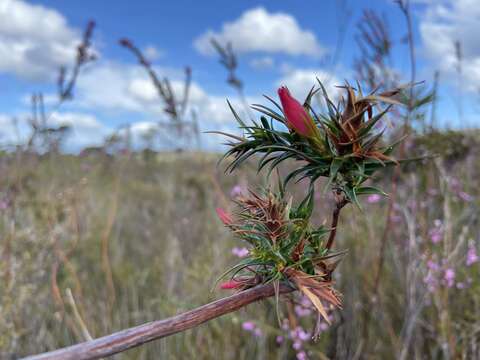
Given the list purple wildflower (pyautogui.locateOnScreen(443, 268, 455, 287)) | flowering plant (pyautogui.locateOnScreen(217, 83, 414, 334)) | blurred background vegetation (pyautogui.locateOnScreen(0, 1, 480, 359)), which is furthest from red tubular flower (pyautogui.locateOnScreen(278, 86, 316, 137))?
purple wildflower (pyautogui.locateOnScreen(443, 268, 455, 287))

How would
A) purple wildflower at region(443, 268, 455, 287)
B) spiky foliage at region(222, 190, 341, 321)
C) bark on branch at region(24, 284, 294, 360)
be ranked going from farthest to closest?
purple wildflower at region(443, 268, 455, 287) → spiky foliage at region(222, 190, 341, 321) → bark on branch at region(24, 284, 294, 360)

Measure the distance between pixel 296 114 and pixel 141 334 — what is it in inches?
13.4

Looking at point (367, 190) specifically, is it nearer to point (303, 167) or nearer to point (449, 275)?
point (303, 167)

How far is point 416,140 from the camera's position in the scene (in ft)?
12.0

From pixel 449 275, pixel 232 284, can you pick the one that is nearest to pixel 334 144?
pixel 232 284

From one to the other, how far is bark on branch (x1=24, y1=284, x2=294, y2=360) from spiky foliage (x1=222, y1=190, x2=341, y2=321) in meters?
0.07

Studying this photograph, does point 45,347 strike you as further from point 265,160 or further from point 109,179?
point 109,179

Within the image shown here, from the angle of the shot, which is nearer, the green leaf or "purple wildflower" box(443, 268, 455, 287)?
the green leaf

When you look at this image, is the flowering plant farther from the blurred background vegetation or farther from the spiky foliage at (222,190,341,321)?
the blurred background vegetation

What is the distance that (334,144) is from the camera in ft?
2.09

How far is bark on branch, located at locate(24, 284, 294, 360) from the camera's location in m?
0.50

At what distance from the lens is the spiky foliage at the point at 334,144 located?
0.61m

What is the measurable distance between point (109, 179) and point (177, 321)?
785 cm

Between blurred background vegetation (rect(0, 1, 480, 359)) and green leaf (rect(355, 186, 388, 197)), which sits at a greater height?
green leaf (rect(355, 186, 388, 197))
